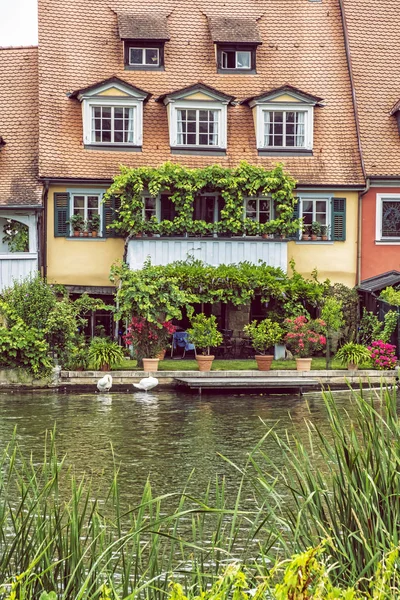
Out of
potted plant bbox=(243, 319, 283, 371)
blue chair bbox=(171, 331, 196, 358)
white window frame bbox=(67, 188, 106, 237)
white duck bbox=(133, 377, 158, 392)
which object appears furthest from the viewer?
white window frame bbox=(67, 188, 106, 237)

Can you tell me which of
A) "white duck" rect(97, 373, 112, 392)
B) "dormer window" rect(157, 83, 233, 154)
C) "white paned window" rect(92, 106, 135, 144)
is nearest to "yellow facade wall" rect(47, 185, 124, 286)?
"white paned window" rect(92, 106, 135, 144)

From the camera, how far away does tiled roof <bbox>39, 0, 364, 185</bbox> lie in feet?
109

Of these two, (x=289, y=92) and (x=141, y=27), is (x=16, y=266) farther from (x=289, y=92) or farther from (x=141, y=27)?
(x=289, y=92)

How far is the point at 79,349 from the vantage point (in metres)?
28.6

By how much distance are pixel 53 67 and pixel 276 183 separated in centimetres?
762

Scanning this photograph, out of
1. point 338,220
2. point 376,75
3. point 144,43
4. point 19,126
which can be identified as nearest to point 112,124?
point 19,126

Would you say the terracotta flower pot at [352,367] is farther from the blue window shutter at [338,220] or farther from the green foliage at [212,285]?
the blue window shutter at [338,220]

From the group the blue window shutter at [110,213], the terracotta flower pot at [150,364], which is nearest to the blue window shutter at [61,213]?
the blue window shutter at [110,213]

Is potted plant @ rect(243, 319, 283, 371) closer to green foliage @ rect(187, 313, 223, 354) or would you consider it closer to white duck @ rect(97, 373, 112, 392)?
green foliage @ rect(187, 313, 223, 354)

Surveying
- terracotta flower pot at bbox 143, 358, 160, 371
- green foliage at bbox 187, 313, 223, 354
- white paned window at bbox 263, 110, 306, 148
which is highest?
white paned window at bbox 263, 110, 306, 148

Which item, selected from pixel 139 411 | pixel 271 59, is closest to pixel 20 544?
pixel 139 411

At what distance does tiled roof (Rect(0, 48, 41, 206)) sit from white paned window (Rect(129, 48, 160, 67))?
2.96 metres

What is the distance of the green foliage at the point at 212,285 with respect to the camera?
29.3 metres

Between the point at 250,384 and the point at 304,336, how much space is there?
296 cm
